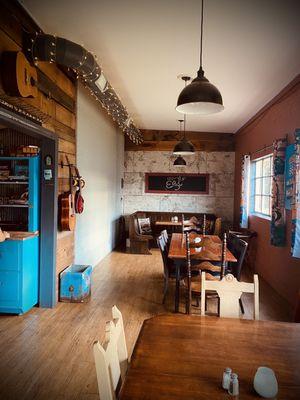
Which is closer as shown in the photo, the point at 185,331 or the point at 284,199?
the point at 185,331

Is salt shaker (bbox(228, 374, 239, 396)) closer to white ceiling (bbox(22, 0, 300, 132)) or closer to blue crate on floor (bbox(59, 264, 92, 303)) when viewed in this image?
white ceiling (bbox(22, 0, 300, 132))

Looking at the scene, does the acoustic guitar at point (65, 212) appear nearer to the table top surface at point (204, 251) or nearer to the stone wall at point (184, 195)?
the table top surface at point (204, 251)

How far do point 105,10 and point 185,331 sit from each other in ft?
8.72

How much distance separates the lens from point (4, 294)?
11.6 feet

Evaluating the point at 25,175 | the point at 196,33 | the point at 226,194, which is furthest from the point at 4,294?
the point at 226,194

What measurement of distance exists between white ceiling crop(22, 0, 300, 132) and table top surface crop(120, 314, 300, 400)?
8.08 feet

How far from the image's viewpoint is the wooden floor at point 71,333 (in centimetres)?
238

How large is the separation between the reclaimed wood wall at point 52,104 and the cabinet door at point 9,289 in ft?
1.92

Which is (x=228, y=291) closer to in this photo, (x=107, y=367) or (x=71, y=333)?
(x=107, y=367)

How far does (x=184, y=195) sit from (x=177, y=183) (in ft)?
1.25

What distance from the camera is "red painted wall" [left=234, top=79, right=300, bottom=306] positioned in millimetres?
4242

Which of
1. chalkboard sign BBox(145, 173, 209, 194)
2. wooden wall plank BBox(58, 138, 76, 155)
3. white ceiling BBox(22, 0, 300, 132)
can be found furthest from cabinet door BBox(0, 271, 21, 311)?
chalkboard sign BBox(145, 173, 209, 194)

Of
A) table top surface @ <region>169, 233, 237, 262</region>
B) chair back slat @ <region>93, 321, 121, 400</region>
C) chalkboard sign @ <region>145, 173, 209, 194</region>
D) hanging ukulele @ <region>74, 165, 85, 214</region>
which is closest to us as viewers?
chair back slat @ <region>93, 321, 121, 400</region>

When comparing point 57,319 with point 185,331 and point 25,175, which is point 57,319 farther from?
point 185,331
